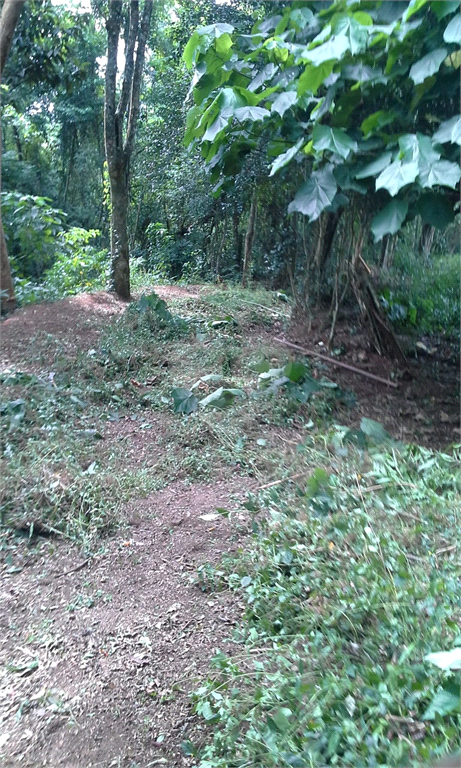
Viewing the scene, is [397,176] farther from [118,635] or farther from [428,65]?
[118,635]

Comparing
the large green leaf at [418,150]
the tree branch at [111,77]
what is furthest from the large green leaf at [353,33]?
the tree branch at [111,77]

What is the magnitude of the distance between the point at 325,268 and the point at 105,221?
10.5 metres

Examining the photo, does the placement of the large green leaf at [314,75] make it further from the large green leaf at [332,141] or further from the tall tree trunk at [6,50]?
the tall tree trunk at [6,50]

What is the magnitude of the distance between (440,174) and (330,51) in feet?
2.78

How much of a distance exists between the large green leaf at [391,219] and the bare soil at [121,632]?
4.72ft

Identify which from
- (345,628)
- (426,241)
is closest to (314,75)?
(345,628)

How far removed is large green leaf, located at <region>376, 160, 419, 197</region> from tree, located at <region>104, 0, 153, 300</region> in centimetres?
463

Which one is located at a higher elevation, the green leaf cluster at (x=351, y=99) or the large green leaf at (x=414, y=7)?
the large green leaf at (x=414, y=7)

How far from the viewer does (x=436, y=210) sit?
3.24 m

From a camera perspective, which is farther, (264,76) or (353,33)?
(264,76)

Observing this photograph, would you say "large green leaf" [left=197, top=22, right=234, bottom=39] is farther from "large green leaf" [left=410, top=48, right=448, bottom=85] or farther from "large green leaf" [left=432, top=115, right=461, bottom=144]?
"large green leaf" [left=432, top=115, right=461, bottom=144]

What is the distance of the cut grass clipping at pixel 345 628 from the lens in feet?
5.16

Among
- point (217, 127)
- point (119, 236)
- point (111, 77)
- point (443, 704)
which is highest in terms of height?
point (111, 77)

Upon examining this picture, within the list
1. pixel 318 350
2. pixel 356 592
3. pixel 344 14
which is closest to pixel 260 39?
pixel 344 14
